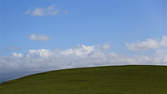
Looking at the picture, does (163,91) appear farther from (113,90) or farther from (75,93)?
(75,93)

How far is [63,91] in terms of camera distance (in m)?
15.0

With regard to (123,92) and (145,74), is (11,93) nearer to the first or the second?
(123,92)

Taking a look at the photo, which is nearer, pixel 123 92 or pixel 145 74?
pixel 123 92

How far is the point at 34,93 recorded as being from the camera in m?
14.7

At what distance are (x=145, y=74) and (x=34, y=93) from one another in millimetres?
12332

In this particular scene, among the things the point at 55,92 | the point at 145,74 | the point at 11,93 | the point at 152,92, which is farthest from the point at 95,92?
the point at 145,74

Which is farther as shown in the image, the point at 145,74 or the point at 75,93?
the point at 145,74

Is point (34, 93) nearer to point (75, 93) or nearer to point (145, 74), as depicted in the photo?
point (75, 93)

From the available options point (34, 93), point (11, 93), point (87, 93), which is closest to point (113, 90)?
point (87, 93)

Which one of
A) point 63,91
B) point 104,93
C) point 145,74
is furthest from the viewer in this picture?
point 145,74

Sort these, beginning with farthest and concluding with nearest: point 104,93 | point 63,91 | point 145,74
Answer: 1. point 145,74
2. point 63,91
3. point 104,93

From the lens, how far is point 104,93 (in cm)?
1396

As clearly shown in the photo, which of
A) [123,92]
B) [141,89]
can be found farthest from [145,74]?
[123,92]

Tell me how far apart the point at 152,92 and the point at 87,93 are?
4.33m
